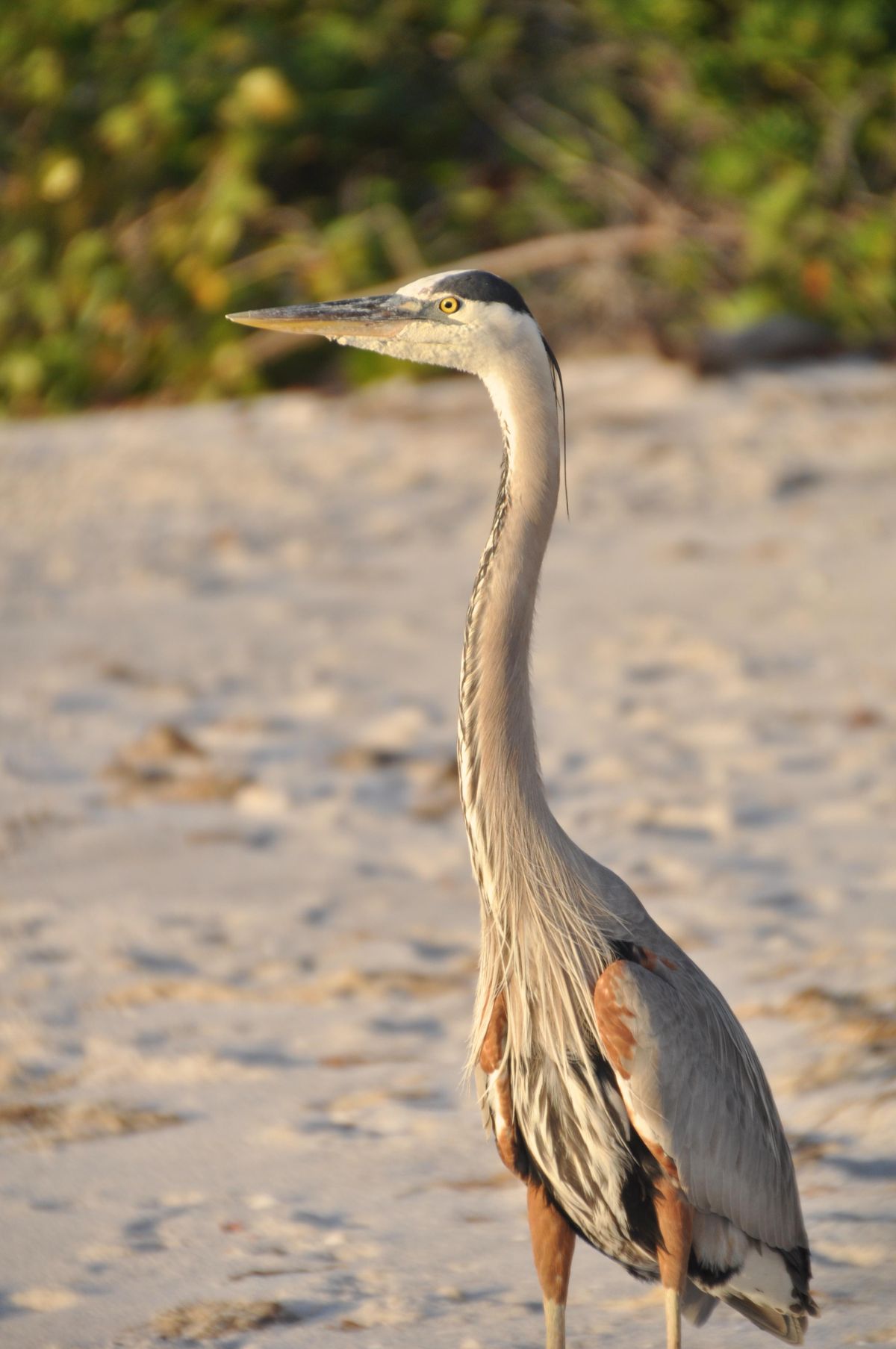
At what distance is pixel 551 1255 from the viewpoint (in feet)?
9.96

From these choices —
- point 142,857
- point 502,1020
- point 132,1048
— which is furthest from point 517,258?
point 502,1020

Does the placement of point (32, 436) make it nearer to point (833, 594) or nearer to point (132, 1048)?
point (833, 594)

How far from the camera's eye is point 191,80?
34.9 ft

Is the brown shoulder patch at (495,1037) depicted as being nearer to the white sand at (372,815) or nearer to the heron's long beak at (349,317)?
the white sand at (372,815)

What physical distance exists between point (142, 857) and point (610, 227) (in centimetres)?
643

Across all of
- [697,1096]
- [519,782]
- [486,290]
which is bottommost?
[697,1096]

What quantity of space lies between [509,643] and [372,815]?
9.77 feet

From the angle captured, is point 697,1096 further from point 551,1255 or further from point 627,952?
point 551,1255

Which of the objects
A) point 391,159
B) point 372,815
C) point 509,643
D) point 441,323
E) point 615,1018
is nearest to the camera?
point 615,1018

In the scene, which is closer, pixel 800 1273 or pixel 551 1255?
pixel 551 1255

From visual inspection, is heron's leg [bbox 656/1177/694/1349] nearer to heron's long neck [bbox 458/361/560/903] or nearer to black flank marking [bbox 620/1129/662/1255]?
black flank marking [bbox 620/1129/662/1255]

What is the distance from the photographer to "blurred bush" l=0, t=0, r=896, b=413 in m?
10.1

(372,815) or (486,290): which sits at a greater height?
(486,290)

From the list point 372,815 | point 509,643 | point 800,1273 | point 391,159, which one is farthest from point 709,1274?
point 391,159
